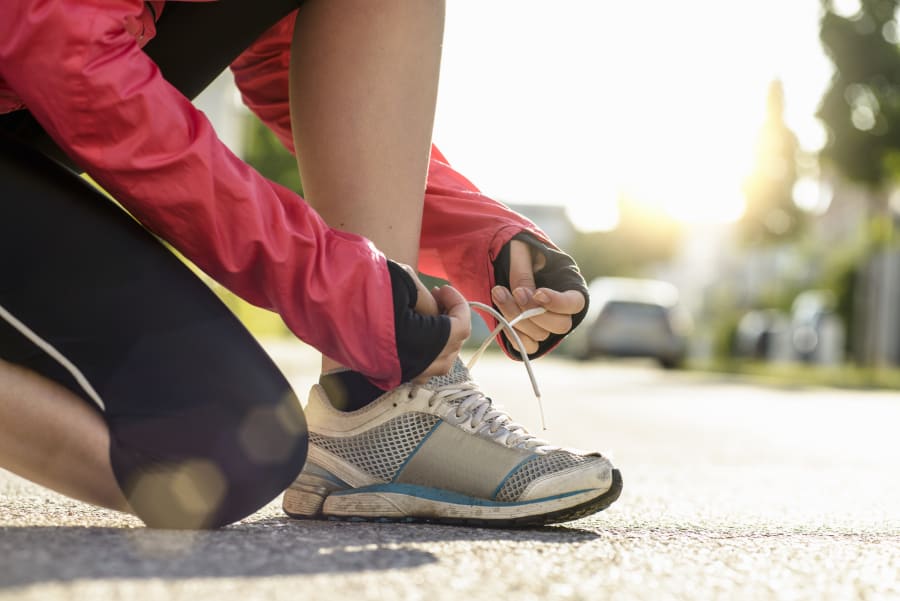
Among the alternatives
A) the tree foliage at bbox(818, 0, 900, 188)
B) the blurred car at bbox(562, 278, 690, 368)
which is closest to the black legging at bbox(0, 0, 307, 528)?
the tree foliage at bbox(818, 0, 900, 188)

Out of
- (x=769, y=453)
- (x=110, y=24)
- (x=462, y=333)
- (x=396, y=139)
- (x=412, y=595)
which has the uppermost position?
(x=110, y=24)

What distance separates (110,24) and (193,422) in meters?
0.54

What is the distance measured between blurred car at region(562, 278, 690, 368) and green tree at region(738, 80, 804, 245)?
18.2 metres

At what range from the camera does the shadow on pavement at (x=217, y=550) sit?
125 cm

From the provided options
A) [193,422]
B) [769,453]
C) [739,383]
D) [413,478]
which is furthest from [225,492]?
[739,383]

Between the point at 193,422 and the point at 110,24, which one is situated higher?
the point at 110,24

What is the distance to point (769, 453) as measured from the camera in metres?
4.47

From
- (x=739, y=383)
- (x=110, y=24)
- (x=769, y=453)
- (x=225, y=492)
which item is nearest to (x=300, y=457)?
(x=225, y=492)

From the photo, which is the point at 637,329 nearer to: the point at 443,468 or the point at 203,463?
the point at 443,468

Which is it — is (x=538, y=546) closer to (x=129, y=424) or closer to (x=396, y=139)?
(x=129, y=424)

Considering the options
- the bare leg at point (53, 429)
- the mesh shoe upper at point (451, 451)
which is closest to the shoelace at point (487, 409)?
the mesh shoe upper at point (451, 451)

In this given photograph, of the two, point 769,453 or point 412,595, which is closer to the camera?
point 412,595

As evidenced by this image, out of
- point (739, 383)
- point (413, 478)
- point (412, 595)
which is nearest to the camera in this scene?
point (412, 595)

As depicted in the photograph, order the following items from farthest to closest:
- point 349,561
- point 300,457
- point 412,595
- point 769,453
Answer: point 769,453
point 300,457
point 349,561
point 412,595
